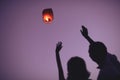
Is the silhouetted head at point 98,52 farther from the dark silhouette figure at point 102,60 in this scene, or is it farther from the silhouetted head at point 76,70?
the silhouetted head at point 76,70

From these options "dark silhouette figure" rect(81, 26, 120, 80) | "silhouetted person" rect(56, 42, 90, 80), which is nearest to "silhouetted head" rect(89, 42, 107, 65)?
"dark silhouette figure" rect(81, 26, 120, 80)

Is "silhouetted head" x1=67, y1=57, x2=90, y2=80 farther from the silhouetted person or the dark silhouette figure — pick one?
the dark silhouette figure

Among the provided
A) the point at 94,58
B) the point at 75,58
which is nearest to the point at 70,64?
the point at 75,58

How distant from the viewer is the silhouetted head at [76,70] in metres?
2.36

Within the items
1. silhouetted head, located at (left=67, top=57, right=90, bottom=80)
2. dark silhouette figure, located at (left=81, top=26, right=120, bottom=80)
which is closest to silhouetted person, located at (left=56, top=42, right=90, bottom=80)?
silhouetted head, located at (left=67, top=57, right=90, bottom=80)

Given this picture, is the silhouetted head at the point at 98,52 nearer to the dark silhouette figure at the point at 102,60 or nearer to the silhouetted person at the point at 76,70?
the dark silhouette figure at the point at 102,60

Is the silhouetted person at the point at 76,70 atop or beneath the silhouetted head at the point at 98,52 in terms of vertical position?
beneath

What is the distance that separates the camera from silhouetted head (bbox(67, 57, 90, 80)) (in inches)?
93.0

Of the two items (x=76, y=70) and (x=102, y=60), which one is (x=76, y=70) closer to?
(x=76, y=70)

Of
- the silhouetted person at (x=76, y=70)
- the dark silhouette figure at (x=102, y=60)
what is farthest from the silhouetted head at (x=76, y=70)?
the dark silhouette figure at (x=102, y=60)

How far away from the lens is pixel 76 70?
237 centimetres

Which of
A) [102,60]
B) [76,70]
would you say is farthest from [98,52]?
[76,70]

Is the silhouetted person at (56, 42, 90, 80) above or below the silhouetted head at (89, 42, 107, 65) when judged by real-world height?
below

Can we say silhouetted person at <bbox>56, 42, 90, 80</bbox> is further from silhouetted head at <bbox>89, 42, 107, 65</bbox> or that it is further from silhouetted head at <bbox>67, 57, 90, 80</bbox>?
silhouetted head at <bbox>89, 42, 107, 65</bbox>
